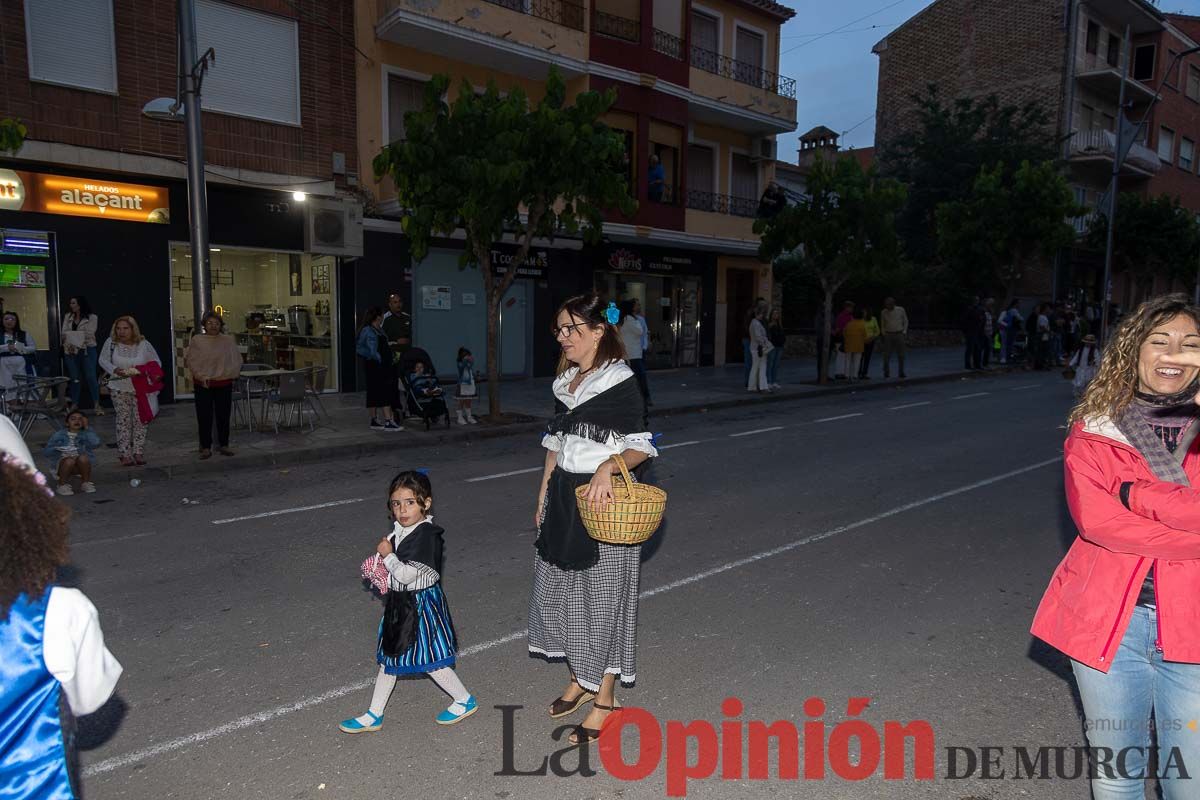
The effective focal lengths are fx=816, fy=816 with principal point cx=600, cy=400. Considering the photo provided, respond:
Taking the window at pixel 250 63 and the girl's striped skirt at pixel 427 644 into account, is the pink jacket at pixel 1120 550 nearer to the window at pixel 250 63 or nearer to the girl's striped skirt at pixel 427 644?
the girl's striped skirt at pixel 427 644

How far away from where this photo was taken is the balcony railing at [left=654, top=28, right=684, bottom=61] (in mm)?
20125

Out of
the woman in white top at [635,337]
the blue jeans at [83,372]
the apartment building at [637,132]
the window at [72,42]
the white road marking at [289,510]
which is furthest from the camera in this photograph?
the apartment building at [637,132]

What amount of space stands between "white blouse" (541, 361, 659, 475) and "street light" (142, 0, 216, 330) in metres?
8.53

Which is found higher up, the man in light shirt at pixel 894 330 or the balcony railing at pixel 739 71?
the balcony railing at pixel 739 71

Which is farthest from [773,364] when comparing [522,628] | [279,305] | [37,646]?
[37,646]

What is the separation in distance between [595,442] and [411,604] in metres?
1.08

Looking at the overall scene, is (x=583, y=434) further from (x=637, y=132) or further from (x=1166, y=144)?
(x=1166, y=144)

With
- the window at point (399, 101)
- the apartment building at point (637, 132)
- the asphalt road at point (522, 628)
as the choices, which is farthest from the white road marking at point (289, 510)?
the window at point (399, 101)

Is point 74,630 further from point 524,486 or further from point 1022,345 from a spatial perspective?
point 1022,345

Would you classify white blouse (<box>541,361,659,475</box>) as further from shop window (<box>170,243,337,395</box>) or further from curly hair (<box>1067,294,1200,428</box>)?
shop window (<box>170,243,337,395</box>)

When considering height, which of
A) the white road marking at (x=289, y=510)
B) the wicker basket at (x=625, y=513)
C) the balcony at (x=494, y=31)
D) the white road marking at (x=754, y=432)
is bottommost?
the white road marking at (x=289, y=510)

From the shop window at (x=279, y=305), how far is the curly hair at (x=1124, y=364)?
14.5 m

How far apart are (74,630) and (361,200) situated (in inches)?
601

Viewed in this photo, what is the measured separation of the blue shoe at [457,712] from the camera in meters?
3.66
